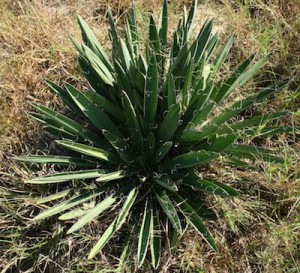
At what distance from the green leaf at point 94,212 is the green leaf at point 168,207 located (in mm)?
200

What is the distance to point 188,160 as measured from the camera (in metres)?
2.09

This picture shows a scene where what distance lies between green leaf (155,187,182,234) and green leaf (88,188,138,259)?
0.37 ft

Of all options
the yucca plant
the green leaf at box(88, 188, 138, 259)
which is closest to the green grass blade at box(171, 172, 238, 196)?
the yucca plant

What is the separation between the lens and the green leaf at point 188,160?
6.53 ft

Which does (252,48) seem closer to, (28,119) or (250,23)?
(250,23)

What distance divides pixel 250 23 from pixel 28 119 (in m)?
1.42

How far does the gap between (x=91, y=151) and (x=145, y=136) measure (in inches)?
11.1

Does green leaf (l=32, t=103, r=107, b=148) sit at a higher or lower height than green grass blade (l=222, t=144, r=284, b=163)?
higher

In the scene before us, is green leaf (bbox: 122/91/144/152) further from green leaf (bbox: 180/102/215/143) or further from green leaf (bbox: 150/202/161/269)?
green leaf (bbox: 150/202/161/269)

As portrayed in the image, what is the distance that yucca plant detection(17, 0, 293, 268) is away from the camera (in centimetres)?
209

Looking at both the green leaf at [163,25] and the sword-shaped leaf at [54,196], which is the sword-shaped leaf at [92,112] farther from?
the green leaf at [163,25]

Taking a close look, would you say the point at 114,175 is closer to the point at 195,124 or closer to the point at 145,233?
→ the point at 145,233

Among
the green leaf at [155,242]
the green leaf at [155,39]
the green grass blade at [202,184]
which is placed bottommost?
the green leaf at [155,242]

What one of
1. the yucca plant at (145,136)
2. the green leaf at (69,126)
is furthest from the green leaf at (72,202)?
the green leaf at (69,126)
